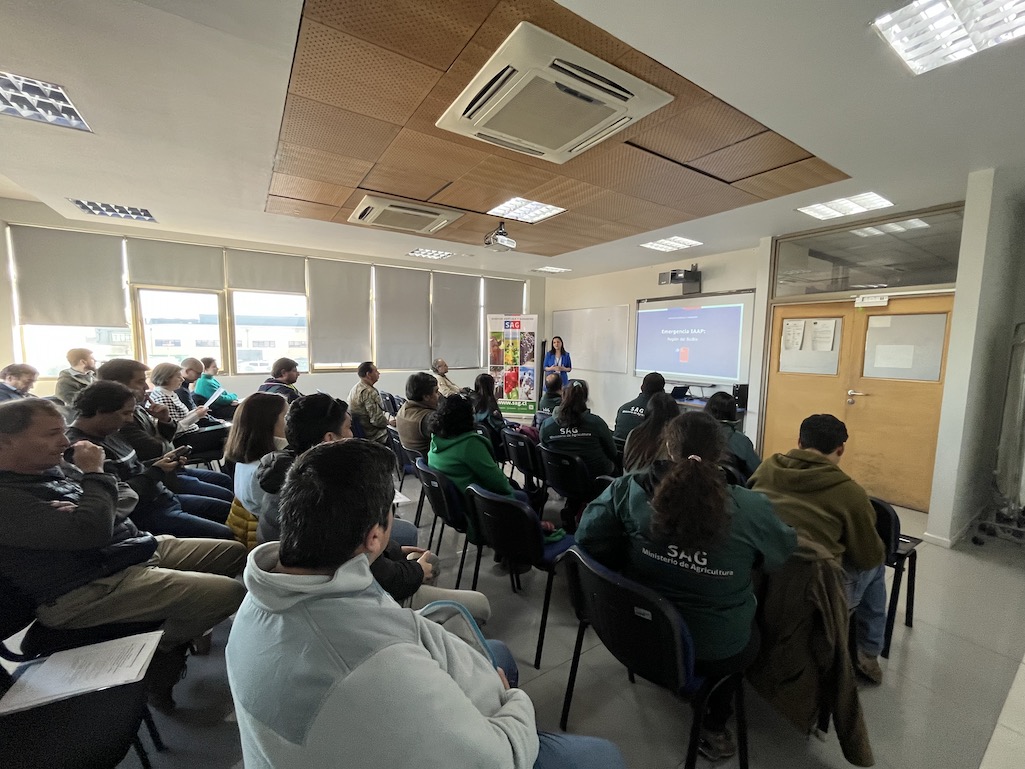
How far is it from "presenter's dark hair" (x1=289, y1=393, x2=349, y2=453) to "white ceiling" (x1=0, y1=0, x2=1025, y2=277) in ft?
5.26

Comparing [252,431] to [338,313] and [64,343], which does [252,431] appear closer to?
[338,313]

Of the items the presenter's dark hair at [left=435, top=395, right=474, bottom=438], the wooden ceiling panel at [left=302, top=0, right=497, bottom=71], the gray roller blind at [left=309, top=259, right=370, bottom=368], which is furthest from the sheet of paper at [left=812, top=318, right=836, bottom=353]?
the gray roller blind at [left=309, top=259, right=370, bottom=368]

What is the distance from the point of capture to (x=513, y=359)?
7637 millimetres

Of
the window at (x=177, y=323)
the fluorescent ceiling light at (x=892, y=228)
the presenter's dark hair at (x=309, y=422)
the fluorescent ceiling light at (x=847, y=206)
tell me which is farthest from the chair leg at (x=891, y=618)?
the window at (x=177, y=323)

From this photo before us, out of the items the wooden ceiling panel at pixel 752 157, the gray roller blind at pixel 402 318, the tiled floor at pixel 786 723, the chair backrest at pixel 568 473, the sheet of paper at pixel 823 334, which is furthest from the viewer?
the gray roller blind at pixel 402 318

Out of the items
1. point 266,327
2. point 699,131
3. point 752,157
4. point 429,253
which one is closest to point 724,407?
point 752,157

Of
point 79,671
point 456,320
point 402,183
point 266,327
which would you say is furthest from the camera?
point 456,320

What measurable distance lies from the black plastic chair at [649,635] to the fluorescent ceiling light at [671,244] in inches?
195

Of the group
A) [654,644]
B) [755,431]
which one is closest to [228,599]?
[654,644]

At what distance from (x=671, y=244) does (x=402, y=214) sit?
349cm

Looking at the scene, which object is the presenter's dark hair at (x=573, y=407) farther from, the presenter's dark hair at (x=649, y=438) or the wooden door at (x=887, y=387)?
the wooden door at (x=887, y=387)

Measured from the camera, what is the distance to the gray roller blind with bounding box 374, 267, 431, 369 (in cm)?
719

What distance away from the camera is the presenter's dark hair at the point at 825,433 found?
1.86m

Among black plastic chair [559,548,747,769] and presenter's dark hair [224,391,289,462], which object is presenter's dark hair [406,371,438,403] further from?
black plastic chair [559,548,747,769]
